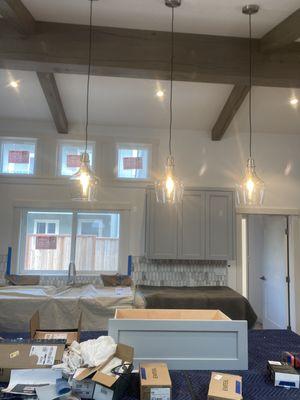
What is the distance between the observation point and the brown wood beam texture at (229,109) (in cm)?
399

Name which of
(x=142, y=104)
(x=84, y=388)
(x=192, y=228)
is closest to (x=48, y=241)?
(x=192, y=228)

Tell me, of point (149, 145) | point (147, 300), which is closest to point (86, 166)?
point (147, 300)

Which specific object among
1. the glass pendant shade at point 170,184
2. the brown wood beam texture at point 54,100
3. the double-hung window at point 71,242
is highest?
the brown wood beam texture at point 54,100

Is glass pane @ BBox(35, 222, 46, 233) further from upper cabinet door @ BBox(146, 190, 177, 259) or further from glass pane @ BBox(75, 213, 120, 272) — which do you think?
upper cabinet door @ BBox(146, 190, 177, 259)

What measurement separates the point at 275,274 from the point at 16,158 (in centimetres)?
460

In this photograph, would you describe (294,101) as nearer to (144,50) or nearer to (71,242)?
(144,50)

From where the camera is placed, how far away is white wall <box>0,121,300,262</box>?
482 cm

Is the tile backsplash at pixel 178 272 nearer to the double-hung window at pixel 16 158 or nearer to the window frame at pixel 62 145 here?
the window frame at pixel 62 145

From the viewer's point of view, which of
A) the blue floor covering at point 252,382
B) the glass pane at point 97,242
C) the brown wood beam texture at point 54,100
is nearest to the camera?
the blue floor covering at point 252,382

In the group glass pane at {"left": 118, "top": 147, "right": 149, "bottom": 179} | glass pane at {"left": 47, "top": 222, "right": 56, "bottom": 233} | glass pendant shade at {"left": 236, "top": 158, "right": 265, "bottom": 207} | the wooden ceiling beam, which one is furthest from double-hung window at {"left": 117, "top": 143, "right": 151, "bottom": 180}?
glass pendant shade at {"left": 236, "top": 158, "right": 265, "bottom": 207}

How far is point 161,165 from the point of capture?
502 cm

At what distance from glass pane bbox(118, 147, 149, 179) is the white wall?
0.17 metres

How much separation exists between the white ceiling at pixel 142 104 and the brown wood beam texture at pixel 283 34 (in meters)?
0.96

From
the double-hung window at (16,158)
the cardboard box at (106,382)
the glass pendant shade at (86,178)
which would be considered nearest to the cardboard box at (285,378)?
the cardboard box at (106,382)
